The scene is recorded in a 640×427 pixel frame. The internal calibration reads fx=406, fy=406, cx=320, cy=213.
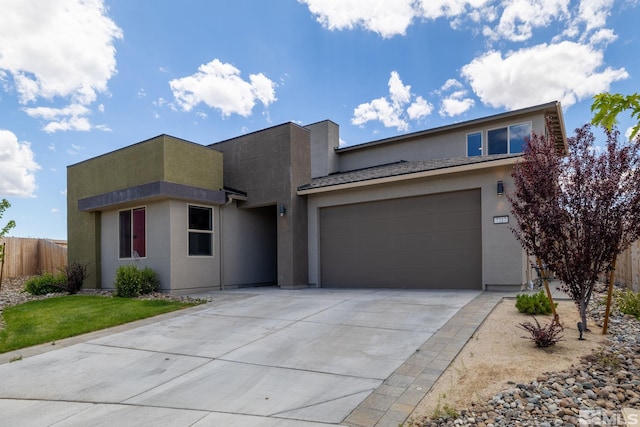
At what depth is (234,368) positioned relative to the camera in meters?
5.51

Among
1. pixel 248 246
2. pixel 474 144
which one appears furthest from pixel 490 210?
pixel 248 246

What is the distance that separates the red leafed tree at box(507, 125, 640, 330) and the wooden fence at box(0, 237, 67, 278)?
20.1 m

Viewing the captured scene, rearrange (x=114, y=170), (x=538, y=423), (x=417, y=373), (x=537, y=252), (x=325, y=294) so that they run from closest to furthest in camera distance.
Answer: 1. (x=538, y=423)
2. (x=417, y=373)
3. (x=537, y=252)
4. (x=325, y=294)
5. (x=114, y=170)

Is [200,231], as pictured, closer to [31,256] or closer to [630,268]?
[31,256]

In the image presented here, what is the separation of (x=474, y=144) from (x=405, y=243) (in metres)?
5.87

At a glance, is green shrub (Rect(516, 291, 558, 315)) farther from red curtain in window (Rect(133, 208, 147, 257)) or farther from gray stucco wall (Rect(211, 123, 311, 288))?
red curtain in window (Rect(133, 208, 147, 257))

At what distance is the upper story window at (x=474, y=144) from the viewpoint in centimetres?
1523

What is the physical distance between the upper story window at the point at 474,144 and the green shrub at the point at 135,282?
12.0 meters

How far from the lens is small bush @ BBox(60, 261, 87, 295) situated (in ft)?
46.6

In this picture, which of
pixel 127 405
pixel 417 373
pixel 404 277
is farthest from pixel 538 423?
pixel 404 277

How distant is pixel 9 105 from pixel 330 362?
13.7 metres

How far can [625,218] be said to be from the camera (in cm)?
580

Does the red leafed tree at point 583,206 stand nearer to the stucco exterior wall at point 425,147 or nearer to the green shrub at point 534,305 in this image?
the green shrub at point 534,305

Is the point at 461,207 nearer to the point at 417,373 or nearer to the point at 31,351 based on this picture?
the point at 417,373
